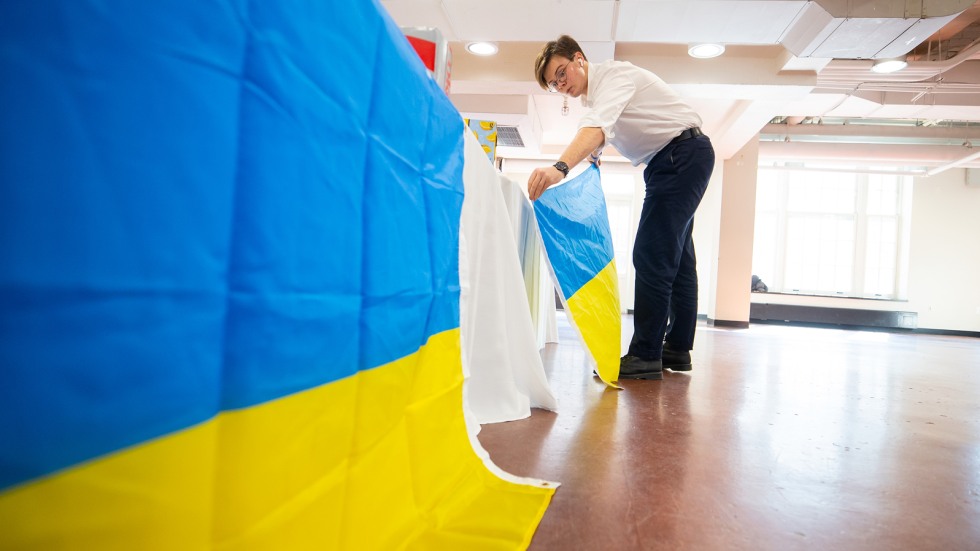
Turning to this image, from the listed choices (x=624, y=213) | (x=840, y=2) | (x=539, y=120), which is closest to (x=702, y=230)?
(x=624, y=213)

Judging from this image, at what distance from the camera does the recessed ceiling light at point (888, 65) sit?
150 inches

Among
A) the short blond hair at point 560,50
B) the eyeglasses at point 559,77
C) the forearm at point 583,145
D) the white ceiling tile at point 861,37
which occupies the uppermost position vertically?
the white ceiling tile at point 861,37

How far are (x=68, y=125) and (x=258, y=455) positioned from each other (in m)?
0.22

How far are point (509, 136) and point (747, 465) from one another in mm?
5208

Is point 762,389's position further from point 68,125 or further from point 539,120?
point 539,120

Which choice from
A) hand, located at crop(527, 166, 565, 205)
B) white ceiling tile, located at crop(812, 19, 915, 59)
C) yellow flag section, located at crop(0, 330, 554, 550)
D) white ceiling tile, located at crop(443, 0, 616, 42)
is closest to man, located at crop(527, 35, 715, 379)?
hand, located at crop(527, 166, 565, 205)

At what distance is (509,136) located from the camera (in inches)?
227

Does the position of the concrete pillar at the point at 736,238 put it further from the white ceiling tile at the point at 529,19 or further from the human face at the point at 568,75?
the human face at the point at 568,75

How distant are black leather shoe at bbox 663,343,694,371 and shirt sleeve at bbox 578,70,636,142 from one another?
35.7 inches

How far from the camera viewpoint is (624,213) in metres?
9.36

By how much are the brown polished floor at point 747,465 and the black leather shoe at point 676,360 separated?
223mm

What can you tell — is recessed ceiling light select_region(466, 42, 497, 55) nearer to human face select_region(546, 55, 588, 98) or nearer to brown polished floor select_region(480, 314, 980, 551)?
human face select_region(546, 55, 588, 98)

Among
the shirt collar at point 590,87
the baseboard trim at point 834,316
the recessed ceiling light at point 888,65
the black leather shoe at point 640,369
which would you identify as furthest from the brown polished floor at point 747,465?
the baseboard trim at point 834,316

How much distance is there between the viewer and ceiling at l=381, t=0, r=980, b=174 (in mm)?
3113
